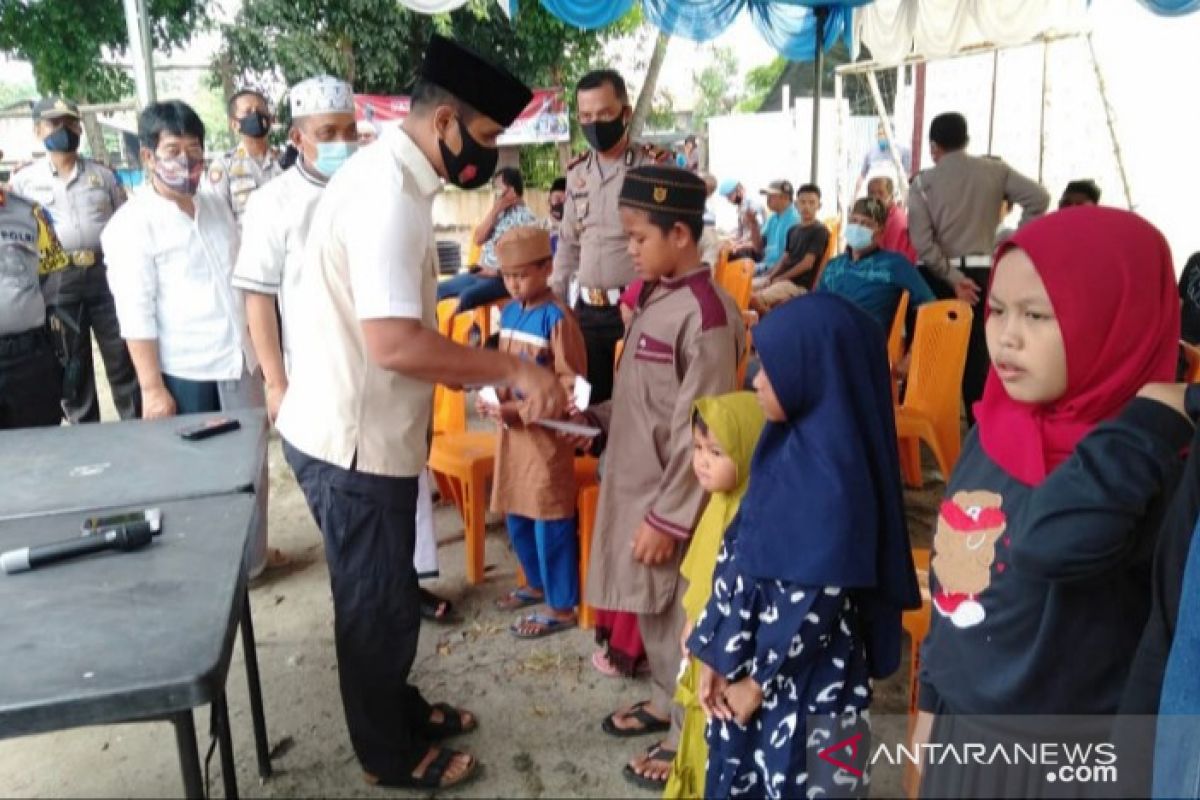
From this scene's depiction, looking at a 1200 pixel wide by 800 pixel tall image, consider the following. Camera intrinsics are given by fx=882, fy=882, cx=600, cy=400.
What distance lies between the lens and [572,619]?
3164 millimetres

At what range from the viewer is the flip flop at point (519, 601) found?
3309mm

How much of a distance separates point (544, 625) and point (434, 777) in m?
0.88

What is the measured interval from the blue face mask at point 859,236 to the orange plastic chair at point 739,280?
104cm

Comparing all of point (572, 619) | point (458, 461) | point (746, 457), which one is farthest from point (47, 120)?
point (746, 457)

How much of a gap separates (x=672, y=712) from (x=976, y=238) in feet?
12.3

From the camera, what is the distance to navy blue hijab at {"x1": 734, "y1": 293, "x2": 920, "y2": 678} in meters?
1.50

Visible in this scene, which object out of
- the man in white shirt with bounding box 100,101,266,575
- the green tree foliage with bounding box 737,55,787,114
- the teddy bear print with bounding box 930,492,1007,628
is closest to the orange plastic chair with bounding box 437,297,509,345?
the man in white shirt with bounding box 100,101,266,575

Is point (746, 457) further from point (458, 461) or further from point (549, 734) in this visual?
point (458, 461)

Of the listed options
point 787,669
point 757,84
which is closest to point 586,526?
point 787,669

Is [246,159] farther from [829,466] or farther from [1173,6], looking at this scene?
[1173,6]

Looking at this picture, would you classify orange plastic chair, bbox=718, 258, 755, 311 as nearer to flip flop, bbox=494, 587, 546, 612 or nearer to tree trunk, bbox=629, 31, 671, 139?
flip flop, bbox=494, 587, 546, 612

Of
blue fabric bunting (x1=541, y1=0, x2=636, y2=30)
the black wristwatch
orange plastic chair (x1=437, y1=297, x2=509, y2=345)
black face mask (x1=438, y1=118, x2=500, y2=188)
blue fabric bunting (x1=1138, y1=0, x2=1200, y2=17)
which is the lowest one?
orange plastic chair (x1=437, y1=297, x2=509, y2=345)

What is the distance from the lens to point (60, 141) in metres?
4.61

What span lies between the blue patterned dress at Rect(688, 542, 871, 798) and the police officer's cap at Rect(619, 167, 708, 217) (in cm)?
99
